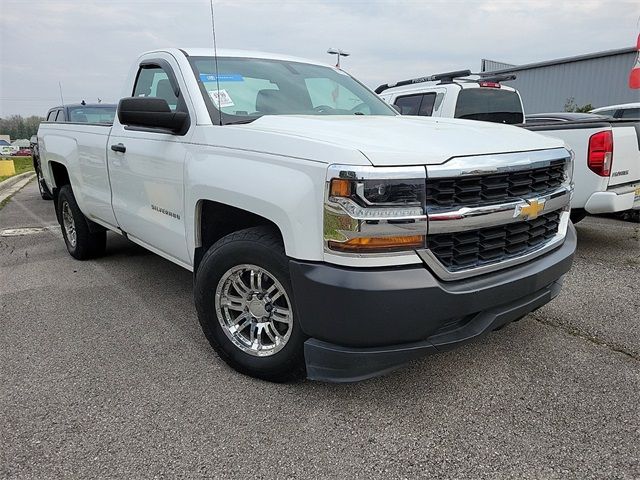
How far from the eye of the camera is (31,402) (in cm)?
258

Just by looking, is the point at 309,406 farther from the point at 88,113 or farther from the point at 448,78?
the point at 88,113

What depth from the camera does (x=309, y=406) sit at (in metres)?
2.53

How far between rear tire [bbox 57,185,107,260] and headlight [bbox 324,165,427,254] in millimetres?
3767

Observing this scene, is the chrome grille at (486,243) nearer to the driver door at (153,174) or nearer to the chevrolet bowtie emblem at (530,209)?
the chevrolet bowtie emblem at (530,209)

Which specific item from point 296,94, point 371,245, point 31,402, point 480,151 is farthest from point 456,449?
point 296,94

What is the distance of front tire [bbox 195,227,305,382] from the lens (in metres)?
2.44

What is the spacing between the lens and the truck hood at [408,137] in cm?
210

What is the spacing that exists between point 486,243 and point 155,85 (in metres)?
2.72

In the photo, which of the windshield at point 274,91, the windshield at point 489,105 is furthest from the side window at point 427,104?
the windshield at point 274,91

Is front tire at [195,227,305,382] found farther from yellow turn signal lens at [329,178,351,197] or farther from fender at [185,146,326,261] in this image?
yellow turn signal lens at [329,178,351,197]

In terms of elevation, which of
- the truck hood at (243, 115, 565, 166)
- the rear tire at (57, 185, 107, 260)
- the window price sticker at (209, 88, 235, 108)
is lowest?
the rear tire at (57, 185, 107, 260)

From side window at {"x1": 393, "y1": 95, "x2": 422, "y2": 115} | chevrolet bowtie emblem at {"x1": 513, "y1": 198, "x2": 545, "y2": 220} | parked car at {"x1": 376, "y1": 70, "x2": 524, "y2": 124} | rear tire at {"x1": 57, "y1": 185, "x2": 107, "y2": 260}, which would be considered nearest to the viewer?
chevrolet bowtie emblem at {"x1": 513, "y1": 198, "x2": 545, "y2": 220}

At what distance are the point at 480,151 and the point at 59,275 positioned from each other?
4171mm

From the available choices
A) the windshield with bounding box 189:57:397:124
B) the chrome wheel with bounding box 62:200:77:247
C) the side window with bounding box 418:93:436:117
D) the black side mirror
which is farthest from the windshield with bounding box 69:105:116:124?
the black side mirror
